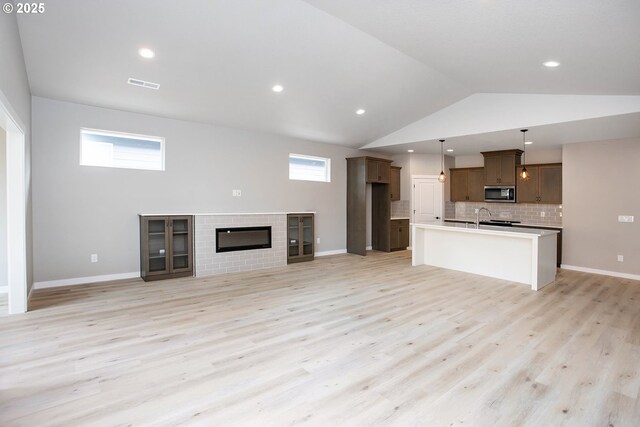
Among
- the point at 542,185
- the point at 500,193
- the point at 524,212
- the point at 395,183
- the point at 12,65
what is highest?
the point at 12,65

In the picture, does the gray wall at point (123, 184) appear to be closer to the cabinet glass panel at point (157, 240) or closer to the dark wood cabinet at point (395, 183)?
the cabinet glass panel at point (157, 240)

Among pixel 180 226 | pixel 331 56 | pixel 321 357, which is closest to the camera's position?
pixel 321 357

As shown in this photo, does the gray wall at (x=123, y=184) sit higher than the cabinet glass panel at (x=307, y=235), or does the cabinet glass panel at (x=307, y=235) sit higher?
the gray wall at (x=123, y=184)

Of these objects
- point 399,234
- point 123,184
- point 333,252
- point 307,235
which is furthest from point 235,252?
point 399,234

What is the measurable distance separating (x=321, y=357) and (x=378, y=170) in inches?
233

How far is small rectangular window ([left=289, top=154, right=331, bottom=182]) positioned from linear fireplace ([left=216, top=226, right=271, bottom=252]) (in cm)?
161

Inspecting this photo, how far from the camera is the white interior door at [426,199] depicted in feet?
29.1

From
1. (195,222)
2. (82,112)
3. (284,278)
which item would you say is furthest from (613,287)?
(82,112)

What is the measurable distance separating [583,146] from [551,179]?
3.17ft

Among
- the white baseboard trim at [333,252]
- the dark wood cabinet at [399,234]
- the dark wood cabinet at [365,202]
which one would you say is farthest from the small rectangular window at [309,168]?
the dark wood cabinet at [399,234]

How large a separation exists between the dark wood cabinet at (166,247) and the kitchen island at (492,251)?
436 centimetres

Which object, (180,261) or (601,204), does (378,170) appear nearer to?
(601,204)

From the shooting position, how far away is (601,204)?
6.02m

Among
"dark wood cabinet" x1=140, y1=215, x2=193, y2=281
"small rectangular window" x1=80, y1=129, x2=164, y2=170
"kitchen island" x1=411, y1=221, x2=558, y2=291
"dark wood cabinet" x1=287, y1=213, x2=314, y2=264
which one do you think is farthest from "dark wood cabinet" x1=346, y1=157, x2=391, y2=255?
"small rectangular window" x1=80, y1=129, x2=164, y2=170
